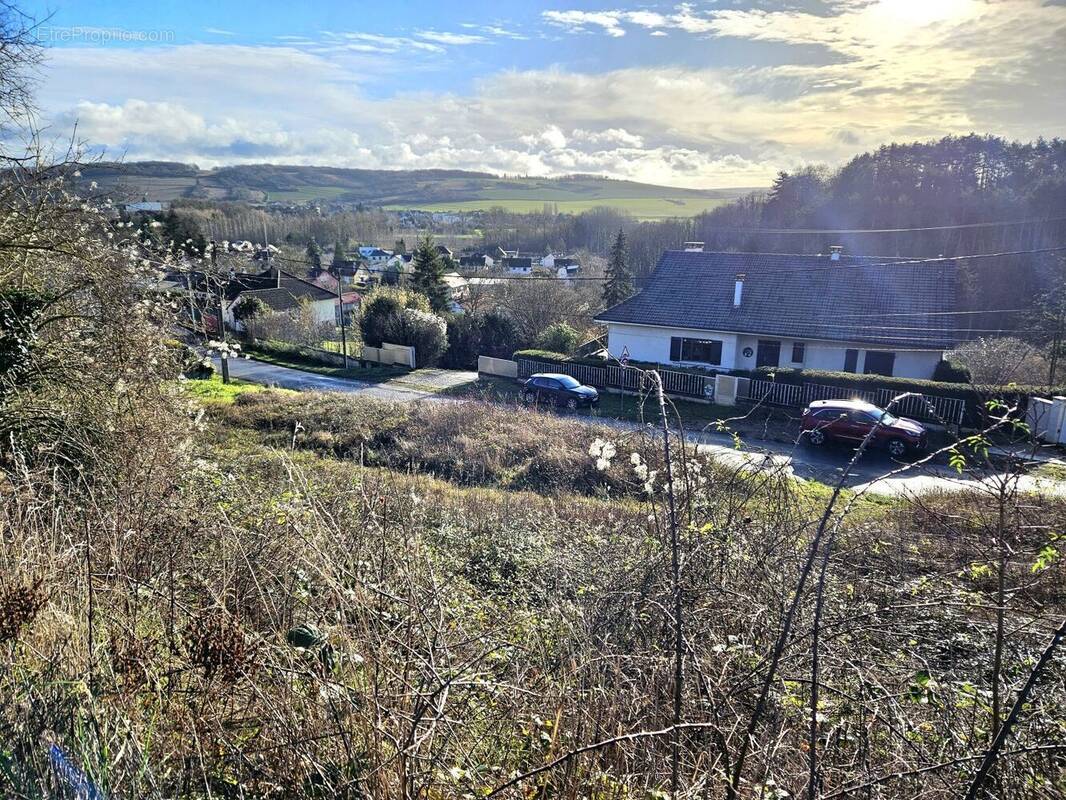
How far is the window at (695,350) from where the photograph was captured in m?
24.5

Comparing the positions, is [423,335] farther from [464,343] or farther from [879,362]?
[879,362]

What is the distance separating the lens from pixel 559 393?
21188 millimetres

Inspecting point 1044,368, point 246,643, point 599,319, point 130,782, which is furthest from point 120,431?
point 1044,368

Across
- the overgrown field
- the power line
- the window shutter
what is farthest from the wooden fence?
the power line

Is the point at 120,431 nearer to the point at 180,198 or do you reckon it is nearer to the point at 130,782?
the point at 130,782

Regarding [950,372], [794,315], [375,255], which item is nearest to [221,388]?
[794,315]

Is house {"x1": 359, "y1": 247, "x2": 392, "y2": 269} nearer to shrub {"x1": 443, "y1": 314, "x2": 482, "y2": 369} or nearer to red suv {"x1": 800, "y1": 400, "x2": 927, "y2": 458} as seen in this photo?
shrub {"x1": 443, "y1": 314, "x2": 482, "y2": 369}

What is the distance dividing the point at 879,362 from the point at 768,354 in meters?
3.96

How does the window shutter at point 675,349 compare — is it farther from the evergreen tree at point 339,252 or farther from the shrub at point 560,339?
the evergreen tree at point 339,252

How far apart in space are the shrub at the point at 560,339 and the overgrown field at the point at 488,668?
75.0 feet

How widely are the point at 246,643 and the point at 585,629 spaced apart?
201 centimetres

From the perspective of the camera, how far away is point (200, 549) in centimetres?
468

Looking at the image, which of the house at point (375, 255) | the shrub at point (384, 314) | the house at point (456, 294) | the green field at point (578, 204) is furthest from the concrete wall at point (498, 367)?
the green field at point (578, 204)

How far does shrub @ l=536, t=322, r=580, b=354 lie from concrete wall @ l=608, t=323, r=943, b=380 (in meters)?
2.12
